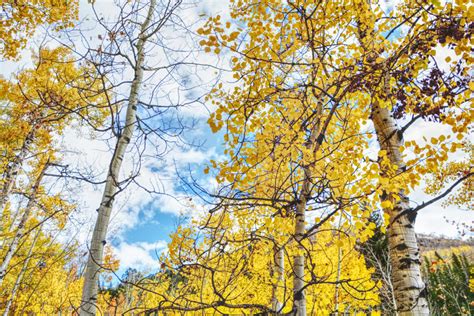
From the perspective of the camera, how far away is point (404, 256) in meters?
2.52

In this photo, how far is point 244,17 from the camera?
4105 millimetres

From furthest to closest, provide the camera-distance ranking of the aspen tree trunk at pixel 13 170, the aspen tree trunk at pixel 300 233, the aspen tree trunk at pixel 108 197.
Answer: the aspen tree trunk at pixel 13 170
the aspen tree trunk at pixel 300 233
the aspen tree trunk at pixel 108 197

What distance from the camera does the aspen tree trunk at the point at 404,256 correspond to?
2367 mm

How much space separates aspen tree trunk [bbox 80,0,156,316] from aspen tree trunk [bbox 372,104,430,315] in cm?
261

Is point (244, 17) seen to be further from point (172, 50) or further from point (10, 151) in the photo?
point (10, 151)

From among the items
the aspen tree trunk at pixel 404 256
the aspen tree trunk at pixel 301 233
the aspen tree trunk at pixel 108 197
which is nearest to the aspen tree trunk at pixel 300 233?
the aspen tree trunk at pixel 301 233

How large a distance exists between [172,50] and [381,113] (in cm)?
249

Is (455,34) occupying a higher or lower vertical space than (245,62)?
lower

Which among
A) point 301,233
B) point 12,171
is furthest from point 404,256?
point 12,171

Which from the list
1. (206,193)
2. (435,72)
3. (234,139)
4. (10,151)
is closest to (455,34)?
(435,72)

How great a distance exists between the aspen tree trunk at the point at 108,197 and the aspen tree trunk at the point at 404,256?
261cm

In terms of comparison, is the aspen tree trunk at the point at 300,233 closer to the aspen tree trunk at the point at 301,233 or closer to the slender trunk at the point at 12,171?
the aspen tree trunk at the point at 301,233

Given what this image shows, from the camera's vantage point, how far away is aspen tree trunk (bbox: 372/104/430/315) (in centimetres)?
237

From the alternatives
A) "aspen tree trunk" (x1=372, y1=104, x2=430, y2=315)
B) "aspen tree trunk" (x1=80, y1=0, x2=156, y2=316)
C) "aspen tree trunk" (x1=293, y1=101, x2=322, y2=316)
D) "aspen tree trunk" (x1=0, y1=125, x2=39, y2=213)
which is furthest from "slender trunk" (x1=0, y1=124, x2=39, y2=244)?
"aspen tree trunk" (x1=372, y1=104, x2=430, y2=315)
